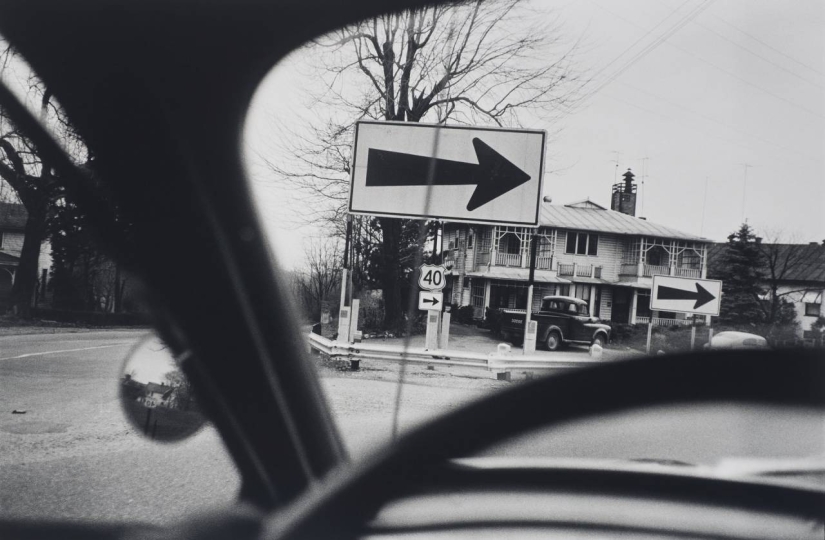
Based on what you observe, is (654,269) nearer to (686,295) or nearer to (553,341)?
(553,341)

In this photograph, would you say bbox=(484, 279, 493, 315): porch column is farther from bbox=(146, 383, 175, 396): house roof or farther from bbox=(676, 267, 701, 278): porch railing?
bbox=(146, 383, 175, 396): house roof

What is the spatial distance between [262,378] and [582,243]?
40.7m

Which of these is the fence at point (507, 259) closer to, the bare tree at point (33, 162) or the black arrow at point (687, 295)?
the bare tree at point (33, 162)

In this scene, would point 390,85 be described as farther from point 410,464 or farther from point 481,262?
point 481,262

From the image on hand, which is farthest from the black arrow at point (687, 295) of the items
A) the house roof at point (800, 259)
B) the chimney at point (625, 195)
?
the chimney at point (625, 195)

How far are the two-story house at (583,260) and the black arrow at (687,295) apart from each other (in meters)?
32.1

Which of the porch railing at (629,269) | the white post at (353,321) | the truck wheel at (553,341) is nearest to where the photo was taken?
the white post at (353,321)

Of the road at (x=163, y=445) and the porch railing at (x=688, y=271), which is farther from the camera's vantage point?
the porch railing at (x=688, y=271)

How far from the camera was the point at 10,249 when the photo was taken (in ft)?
54.9

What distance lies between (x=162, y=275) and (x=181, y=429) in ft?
2.63

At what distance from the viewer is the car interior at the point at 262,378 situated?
1.16 meters

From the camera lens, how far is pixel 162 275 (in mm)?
2223

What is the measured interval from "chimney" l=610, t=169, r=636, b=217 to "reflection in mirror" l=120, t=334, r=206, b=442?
5069cm

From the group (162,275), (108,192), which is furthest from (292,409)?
(108,192)
